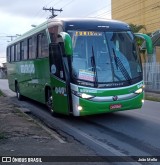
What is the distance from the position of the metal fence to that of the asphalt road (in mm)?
12997

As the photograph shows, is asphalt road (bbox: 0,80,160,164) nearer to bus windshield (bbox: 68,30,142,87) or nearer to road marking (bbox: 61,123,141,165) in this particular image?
road marking (bbox: 61,123,141,165)

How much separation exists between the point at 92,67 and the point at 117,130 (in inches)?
75.3

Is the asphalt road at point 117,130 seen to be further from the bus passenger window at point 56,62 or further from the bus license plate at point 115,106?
the bus passenger window at point 56,62

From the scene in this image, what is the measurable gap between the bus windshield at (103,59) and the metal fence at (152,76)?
15.6 m

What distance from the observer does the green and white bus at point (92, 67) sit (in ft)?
37.0

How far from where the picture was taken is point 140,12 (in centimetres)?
3494

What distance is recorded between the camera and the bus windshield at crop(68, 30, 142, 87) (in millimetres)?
11352

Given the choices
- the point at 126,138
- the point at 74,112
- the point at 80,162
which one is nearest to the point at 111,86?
the point at 74,112

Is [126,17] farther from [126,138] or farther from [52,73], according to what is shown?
[126,138]

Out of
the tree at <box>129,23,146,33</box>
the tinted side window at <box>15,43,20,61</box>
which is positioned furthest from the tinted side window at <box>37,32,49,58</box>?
the tree at <box>129,23,146,33</box>

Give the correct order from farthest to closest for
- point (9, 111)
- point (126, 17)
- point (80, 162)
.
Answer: point (126, 17) → point (9, 111) → point (80, 162)

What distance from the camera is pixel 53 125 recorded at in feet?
39.2

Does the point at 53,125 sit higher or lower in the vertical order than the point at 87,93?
lower

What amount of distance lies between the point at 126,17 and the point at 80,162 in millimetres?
31879
